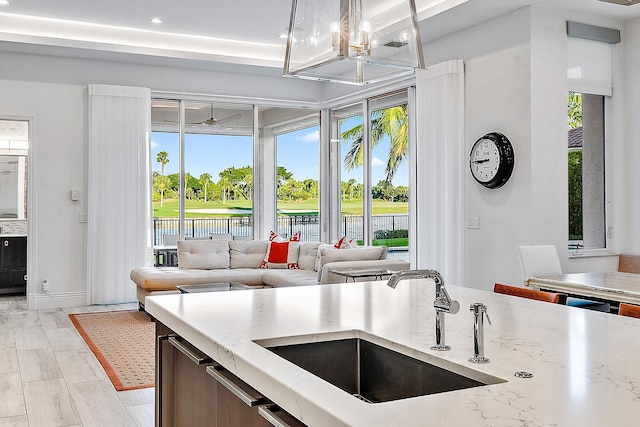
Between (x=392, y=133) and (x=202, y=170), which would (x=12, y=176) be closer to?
(x=202, y=170)

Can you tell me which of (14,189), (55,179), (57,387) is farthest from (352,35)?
(14,189)

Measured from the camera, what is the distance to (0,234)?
8602mm

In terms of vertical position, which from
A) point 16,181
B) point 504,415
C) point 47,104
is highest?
point 47,104

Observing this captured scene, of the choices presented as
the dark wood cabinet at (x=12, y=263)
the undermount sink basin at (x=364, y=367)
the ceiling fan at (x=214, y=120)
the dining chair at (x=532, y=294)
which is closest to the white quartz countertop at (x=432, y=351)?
the undermount sink basin at (x=364, y=367)

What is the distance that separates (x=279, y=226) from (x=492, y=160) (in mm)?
4065

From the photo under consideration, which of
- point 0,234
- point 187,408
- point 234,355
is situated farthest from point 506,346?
point 0,234

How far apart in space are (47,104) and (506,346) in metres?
7.03

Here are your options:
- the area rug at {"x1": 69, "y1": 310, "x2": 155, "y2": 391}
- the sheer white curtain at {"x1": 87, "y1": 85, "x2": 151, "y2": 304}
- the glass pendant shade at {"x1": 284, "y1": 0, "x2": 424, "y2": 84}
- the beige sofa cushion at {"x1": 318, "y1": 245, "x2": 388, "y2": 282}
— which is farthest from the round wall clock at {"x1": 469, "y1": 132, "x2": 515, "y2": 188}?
the sheer white curtain at {"x1": 87, "y1": 85, "x2": 151, "y2": 304}

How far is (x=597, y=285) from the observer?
12.3ft

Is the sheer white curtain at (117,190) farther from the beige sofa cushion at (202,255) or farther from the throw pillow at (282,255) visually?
the throw pillow at (282,255)

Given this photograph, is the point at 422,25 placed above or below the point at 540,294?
above

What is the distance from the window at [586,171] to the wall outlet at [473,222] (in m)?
0.84

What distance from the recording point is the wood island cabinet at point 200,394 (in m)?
1.51

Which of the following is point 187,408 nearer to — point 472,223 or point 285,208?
point 472,223
